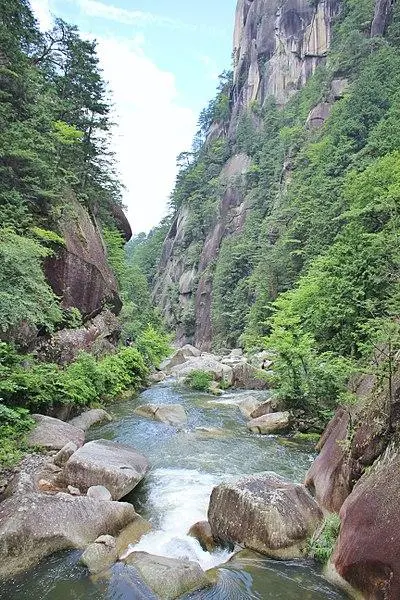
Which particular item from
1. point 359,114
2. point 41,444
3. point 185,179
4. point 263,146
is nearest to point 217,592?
point 41,444

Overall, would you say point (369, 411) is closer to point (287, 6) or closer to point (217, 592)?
point (217, 592)

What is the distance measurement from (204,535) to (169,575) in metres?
1.28

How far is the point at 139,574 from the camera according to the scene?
5387mm

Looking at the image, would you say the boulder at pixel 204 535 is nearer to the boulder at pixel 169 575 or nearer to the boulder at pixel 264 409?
the boulder at pixel 169 575

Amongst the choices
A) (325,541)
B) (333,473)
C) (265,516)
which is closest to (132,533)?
(265,516)

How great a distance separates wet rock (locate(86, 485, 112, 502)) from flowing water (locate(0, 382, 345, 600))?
696mm

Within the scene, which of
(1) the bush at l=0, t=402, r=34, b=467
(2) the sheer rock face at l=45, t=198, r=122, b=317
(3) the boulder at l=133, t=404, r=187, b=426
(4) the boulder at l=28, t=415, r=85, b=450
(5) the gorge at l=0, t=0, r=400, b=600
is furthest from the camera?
(2) the sheer rock face at l=45, t=198, r=122, b=317

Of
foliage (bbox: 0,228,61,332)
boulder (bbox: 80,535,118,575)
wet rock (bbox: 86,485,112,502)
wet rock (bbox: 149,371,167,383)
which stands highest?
foliage (bbox: 0,228,61,332)

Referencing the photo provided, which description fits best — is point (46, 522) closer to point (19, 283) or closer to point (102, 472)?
point (102, 472)

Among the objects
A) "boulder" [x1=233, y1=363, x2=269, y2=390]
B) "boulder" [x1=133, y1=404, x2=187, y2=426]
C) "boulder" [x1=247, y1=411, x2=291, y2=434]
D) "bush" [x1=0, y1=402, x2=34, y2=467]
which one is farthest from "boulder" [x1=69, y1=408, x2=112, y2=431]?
"boulder" [x1=233, y1=363, x2=269, y2=390]

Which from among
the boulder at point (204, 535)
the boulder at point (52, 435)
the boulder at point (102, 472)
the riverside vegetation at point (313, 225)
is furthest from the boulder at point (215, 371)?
the boulder at point (204, 535)

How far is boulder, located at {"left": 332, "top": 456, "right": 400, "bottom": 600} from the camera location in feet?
14.7

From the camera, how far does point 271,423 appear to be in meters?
12.1

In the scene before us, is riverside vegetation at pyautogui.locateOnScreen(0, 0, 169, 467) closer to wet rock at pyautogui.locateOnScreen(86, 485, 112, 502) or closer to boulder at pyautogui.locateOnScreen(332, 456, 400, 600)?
wet rock at pyautogui.locateOnScreen(86, 485, 112, 502)
